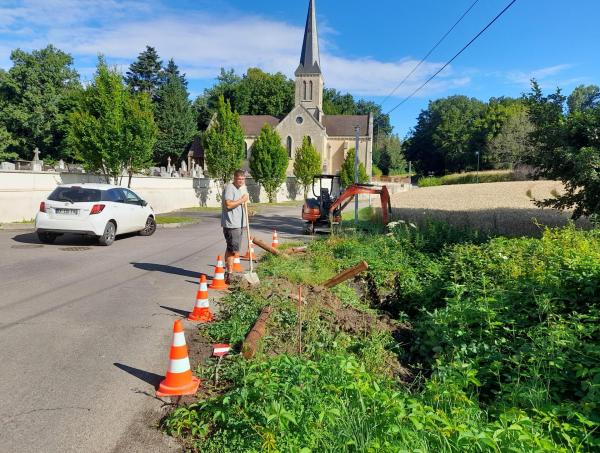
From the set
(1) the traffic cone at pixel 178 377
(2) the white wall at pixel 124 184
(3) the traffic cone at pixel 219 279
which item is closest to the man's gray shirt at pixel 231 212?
(3) the traffic cone at pixel 219 279

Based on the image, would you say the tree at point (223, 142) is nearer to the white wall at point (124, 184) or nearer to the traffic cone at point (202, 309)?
the white wall at point (124, 184)

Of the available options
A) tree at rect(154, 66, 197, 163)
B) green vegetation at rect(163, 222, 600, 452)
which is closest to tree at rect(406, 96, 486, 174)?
tree at rect(154, 66, 197, 163)

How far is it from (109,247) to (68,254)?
1.44m

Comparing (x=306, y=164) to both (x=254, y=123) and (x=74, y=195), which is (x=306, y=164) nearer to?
(x=254, y=123)

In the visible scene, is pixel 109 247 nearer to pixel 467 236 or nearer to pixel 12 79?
pixel 467 236

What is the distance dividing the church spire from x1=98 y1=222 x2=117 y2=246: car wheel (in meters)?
58.5

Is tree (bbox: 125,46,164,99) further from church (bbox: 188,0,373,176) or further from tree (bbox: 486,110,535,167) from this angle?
tree (bbox: 486,110,535,167)

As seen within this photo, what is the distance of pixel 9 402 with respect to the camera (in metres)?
3.82

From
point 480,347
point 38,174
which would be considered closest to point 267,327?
point 480,347

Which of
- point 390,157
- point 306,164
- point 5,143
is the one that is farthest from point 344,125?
point 5,143

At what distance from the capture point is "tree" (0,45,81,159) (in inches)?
2280

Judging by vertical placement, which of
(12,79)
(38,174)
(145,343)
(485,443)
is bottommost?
(145,343)

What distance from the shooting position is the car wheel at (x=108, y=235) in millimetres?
12453

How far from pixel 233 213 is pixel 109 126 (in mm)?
13030
